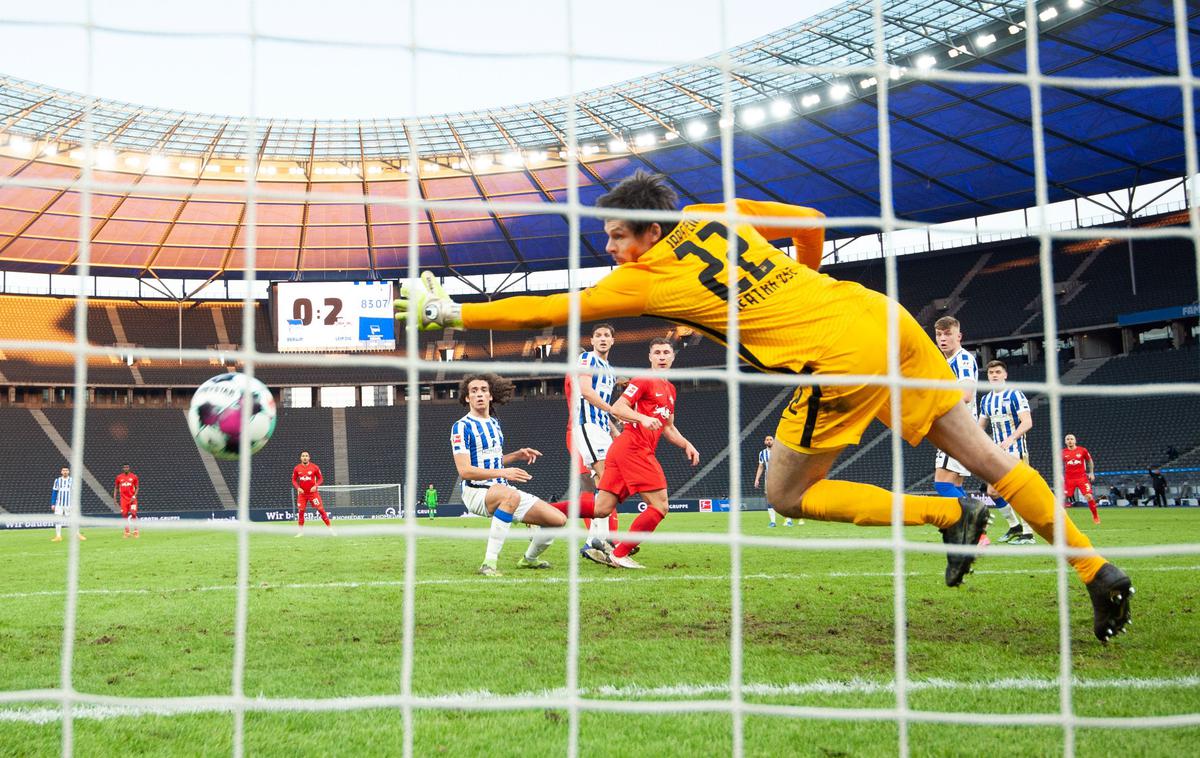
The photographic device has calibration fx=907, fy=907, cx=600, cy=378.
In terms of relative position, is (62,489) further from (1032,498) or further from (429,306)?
(1032,498)

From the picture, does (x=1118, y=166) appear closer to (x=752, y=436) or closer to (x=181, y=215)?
(x=752, y=436)

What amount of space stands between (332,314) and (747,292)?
28.6 m

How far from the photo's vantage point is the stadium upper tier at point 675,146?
66.6 ft

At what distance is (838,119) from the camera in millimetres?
23281

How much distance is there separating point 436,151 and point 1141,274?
74.5ft

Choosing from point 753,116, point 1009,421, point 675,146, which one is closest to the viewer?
point 1009,421

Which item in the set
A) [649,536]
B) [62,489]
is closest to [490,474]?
[649,536]

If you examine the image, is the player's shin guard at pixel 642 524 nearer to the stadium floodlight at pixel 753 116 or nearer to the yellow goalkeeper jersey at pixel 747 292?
the yellow goalkeeper jersey at pixel 747 292

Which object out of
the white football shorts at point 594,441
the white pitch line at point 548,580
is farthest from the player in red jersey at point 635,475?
the white football shorts at point 594,441

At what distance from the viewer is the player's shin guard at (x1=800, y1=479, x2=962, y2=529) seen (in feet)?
13.6

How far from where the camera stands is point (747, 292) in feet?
12.2

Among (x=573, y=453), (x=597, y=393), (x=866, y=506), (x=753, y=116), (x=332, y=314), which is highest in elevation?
(x=753, y=116)

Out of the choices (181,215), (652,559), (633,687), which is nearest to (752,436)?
(181,215)

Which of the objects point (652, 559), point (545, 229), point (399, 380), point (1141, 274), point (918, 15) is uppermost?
point (918, 15)
